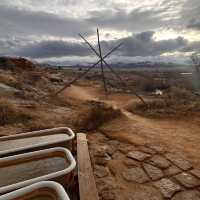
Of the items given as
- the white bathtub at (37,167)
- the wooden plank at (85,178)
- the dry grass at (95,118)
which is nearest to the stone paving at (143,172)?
the wooden plank at (85,178)

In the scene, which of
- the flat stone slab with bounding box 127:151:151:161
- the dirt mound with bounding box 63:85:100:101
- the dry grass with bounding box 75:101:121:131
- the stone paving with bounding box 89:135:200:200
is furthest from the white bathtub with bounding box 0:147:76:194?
the dirt mound with bounding box 63:85:100:101

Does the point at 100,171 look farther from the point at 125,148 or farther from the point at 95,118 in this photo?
the point at 95,118

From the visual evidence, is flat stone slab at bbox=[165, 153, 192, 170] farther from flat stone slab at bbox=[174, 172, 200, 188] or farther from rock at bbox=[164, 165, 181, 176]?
flat stone slab at bbox=[174, 172, 200, 188]

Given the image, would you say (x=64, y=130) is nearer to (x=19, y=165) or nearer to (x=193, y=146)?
(x=19, y=165)

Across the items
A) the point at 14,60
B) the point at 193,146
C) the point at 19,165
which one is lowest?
the point at 193,146

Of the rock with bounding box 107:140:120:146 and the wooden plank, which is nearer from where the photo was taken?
the wooden plank

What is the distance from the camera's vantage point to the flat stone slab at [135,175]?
10.7 ft

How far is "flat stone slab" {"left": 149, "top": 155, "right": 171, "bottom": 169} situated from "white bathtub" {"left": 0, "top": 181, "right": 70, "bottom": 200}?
93.7 inches

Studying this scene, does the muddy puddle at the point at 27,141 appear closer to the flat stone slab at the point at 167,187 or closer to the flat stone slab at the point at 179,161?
the flat stone slab at the point at 167,187

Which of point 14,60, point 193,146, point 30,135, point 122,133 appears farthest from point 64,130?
point 14,60

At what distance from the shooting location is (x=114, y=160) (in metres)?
3.90

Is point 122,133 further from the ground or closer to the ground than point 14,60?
closer to the ground

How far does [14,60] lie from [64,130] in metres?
20.4

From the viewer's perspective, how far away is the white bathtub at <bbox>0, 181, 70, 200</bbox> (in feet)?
5.82
